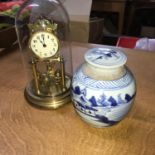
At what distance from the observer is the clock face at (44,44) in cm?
57

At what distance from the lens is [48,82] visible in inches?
26.7

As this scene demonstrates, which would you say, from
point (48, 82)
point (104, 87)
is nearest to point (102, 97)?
point (104, 87)

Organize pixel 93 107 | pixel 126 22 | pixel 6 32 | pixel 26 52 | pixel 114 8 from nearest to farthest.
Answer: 1. pixel 93 107
2. pixel 26 52
3. pixel 6 32
4. pixel 114 8
5. pixel 126 22

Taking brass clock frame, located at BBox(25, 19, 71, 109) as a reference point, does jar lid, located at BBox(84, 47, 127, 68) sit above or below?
above

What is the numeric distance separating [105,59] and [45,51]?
18 centimetres

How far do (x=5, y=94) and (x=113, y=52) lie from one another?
34 centimetres

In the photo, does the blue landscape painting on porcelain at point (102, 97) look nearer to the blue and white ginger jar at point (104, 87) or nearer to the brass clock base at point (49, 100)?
the blue and white ginger jar at point (104, 87)

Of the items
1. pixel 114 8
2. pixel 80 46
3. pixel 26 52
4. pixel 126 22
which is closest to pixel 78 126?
pixel 26 52

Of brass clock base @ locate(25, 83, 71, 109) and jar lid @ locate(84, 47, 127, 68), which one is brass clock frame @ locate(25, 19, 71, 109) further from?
jar lid @ locate(84, 47, 127, 68)

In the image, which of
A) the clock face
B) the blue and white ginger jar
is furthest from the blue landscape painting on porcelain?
the clock face

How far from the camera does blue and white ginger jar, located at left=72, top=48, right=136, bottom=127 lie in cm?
47

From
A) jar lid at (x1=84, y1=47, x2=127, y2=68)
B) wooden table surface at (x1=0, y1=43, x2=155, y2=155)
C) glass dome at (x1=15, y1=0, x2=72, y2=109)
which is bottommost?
wooden table surface at (x1=0, y1=43, x2=155, y2=155)

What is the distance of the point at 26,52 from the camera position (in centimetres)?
78

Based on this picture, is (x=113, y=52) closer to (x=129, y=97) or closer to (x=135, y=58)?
(x=129, y=97)
